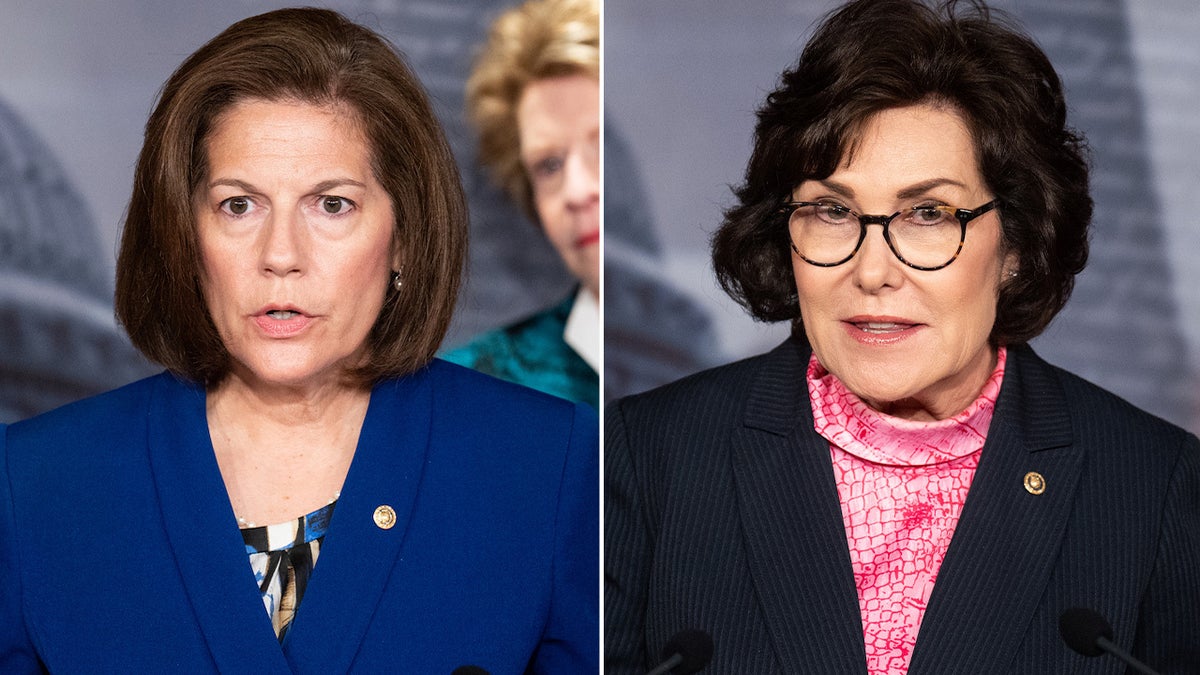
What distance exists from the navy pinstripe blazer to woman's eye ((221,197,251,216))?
2.37ft

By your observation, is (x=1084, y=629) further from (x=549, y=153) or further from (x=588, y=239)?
(x=549, y=153)

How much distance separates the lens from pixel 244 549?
6.61ft

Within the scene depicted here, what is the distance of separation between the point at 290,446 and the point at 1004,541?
3.60 feet

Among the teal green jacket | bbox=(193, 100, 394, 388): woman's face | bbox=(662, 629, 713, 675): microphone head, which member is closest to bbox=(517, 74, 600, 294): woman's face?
the teal green jacket

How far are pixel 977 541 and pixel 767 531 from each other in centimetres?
31

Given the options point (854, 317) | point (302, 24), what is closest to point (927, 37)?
point (854, 317)

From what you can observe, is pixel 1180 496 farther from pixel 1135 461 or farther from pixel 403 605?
pixel 403 605

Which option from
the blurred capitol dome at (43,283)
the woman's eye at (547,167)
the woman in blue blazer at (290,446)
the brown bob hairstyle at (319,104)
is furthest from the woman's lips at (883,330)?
the blurred capitol dome at (43,283)

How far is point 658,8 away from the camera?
255 centimetres

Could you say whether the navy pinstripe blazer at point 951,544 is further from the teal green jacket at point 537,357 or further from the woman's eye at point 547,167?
the woman's eye at point 547,167

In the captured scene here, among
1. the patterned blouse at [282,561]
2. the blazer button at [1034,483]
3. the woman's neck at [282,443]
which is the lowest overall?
the patterned blouse at [282,561]

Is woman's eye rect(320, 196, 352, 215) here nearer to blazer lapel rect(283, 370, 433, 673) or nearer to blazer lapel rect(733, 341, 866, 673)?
blazer lapel rect(283, 370, 433, 673)

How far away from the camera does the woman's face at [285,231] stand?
79.8 inches

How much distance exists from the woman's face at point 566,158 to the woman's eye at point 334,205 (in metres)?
0.95
